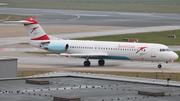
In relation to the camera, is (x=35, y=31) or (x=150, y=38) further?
(x=150, y=38)

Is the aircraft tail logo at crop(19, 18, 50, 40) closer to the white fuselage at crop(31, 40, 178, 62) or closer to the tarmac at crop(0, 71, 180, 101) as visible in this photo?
the white fuselage at crop(31, 40, 178, 62)

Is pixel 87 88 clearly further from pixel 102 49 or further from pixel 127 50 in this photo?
pixel 102 49

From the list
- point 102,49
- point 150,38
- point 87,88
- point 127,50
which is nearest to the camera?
point 87,88

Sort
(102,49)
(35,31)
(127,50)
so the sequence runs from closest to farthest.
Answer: (127,50) < (102,49) < (35,31)

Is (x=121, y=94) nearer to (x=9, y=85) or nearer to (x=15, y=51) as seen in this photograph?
(x=9, y=85)

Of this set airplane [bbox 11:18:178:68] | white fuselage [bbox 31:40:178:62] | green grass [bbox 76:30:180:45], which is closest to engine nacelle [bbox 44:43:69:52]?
airplane [bbox 11:18:178:68]

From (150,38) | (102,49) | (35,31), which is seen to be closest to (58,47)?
(35,31)

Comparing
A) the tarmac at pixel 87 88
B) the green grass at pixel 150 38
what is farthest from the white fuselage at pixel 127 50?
the green grass at pixel 150 38

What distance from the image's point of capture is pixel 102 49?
65.4 m

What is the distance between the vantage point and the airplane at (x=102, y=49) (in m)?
62.2

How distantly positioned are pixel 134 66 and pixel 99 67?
18.6 ft

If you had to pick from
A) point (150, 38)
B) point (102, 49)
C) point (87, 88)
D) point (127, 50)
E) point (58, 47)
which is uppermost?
point (150, 38)

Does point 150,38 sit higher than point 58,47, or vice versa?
point 150,38

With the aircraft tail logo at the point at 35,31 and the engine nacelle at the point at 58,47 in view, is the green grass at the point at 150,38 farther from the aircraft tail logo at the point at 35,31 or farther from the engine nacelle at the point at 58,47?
the engine nacelle at the point at 58,47
